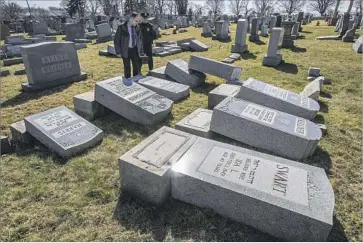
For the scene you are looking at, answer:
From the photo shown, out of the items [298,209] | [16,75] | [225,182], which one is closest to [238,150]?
[225,182]

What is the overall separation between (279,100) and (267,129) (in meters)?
1.11

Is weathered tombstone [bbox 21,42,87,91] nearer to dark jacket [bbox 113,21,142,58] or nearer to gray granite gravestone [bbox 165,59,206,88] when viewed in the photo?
dark jacket [bbox 113,21,142,58]

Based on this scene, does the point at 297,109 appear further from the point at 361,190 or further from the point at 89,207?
the point at 89,207

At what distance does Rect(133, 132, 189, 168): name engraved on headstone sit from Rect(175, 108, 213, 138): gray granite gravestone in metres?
0.65

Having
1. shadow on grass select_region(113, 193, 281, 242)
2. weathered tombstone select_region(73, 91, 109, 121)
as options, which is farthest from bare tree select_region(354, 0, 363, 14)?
shadow on grass select_region(113, 193, 281, 242)

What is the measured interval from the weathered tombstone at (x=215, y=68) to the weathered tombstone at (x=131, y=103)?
1.98 metres

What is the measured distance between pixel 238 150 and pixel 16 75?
7.64 m

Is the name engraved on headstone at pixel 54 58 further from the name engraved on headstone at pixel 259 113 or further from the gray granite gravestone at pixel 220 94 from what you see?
the name engraved on headstone at pixel 259 113

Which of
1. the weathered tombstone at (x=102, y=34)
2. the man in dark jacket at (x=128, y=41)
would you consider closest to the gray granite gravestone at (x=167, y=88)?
the man in dark jacket at (x=128, y=41)

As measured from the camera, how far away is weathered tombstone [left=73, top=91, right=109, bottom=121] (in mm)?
4590

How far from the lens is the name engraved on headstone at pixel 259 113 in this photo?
11.8 ft

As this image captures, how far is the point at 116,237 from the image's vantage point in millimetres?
2346

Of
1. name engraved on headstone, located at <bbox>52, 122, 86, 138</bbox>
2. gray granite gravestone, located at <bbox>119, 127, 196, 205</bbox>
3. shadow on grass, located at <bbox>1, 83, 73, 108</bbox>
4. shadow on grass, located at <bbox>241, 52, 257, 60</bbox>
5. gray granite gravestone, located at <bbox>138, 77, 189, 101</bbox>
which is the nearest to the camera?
gray granite gravestone, located at <bbox>119, 127, 196, 205</bbox>

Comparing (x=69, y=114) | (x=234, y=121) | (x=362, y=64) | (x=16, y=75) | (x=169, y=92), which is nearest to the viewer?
(x=234, y=121)
